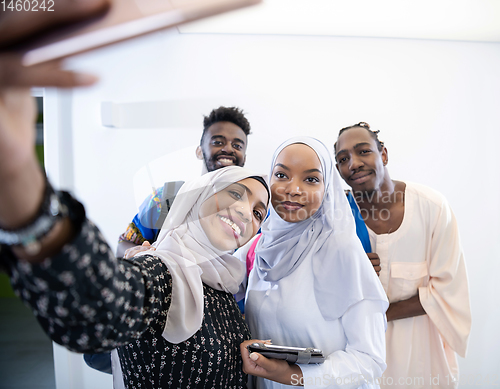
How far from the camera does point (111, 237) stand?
1119mm

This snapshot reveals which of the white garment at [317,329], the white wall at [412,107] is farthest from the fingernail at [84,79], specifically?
the white wall at [412,107]

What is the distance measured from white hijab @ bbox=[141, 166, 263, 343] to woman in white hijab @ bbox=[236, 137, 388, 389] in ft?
0.47

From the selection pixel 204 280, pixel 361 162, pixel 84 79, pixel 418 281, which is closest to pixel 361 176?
pixel 361 162

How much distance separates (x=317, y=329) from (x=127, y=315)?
61cm

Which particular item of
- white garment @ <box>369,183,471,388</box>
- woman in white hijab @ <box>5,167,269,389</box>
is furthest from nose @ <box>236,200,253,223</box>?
white garment @ <box>369,183,471,388</box>

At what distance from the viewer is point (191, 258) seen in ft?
2.28

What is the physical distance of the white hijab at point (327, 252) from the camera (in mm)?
848

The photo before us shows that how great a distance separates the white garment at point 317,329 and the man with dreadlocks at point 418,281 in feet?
1.34

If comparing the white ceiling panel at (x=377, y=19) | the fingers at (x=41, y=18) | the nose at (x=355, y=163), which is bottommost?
the nose at (x=355, y=163)

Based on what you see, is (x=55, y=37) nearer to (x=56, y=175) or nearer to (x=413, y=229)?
(x=56, y=175)

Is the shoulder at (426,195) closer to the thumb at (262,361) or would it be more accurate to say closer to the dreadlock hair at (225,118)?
the dreadlock hair at (225,118)

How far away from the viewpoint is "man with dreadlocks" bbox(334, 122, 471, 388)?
123 cm

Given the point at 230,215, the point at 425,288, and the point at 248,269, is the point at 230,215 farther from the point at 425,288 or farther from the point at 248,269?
the point at 425,288

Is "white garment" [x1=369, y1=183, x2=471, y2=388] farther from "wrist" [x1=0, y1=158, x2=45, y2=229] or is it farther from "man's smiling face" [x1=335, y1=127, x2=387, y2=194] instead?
"wrist" [x1=0, y1=158, x2=45, y2=229]
